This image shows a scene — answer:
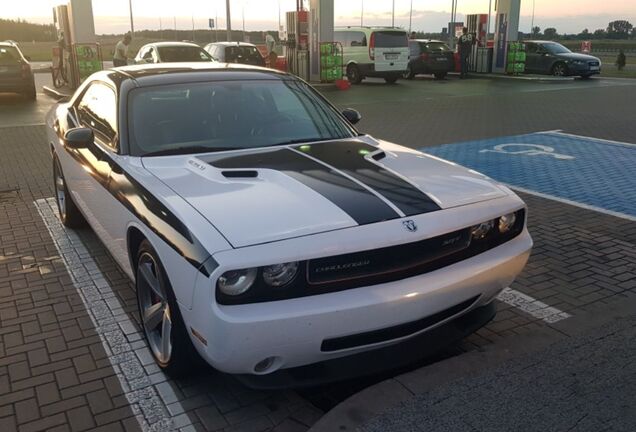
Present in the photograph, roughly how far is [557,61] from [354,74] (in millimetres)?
8662

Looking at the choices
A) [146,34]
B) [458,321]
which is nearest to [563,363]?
[458,321]

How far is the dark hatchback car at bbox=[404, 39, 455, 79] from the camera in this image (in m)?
24.9

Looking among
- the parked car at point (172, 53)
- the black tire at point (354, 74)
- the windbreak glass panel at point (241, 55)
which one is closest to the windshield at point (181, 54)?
the parked car at point (172, 53)

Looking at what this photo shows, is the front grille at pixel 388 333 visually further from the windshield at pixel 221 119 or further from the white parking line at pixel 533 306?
the windshield at pixel 221 119

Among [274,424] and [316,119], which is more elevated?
[316,119]

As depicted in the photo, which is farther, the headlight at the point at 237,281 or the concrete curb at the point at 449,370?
the concrete curb at the point at 449,370

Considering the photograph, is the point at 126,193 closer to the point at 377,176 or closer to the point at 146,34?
the point at 377,176

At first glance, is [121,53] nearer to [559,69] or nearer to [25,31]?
[559,69]

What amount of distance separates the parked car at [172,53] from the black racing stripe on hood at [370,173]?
1365 cm

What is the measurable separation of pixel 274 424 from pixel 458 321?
3.78ft

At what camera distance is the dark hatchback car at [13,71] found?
55.7 ft

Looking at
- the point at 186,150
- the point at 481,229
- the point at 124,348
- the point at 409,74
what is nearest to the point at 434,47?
the point at 409,74

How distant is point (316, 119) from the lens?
4.53 metres

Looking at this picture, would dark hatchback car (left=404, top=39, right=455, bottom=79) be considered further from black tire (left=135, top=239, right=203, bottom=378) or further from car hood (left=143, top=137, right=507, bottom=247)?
black tire (left=135, top=239, right=203, bottom=378)
